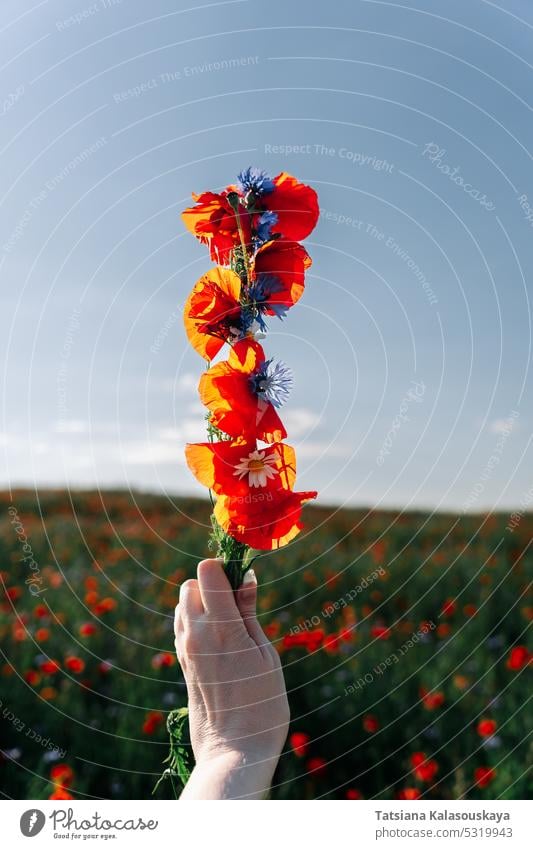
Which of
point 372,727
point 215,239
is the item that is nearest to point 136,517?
point 372,727

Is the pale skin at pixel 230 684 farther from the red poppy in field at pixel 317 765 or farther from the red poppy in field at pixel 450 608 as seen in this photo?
the red poppy in field at pixel 450 608

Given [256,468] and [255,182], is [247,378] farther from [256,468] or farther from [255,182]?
[255,182]

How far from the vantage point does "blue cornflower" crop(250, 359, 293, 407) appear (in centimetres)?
236

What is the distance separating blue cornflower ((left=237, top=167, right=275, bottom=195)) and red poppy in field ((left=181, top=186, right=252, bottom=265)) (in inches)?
1.9

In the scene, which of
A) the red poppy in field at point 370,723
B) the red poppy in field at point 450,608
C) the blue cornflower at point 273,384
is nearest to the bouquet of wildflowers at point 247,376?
the blue cornflower at point 273,384

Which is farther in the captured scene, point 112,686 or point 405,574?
point 405,574

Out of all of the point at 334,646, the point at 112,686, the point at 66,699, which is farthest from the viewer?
the point at 334,646

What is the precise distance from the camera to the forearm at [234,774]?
2.44 metres

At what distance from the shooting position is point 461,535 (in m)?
9.25

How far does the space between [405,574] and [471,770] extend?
117 inches

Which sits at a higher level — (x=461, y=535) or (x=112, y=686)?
(x=461, y=535)

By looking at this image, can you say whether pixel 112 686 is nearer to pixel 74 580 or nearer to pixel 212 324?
pixel 74 580

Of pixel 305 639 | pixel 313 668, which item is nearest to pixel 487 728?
pixel 305 639

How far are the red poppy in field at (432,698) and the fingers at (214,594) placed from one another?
104 inches
